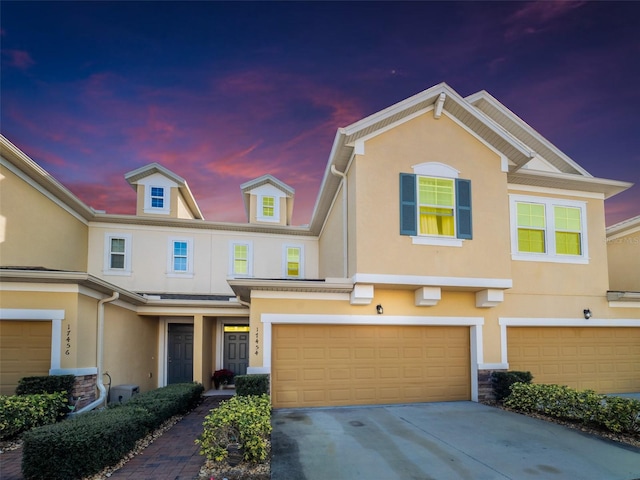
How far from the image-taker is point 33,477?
195 inches

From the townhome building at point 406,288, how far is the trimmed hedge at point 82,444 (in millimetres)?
3072

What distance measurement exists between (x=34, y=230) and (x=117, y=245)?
3.66m

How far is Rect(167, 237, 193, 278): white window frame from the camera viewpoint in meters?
15.0

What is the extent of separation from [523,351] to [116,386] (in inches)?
422

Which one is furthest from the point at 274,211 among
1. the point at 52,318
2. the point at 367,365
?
the point at 52,318

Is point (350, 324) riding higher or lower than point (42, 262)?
lower

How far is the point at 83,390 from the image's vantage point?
8609mm

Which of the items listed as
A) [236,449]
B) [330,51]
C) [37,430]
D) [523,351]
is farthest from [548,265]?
[37,430]

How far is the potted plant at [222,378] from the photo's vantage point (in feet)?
46.3

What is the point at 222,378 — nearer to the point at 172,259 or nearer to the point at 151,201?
the point at 172,259

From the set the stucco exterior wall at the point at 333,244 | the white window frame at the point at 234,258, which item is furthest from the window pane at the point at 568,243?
the white window frame at the point at 234,258

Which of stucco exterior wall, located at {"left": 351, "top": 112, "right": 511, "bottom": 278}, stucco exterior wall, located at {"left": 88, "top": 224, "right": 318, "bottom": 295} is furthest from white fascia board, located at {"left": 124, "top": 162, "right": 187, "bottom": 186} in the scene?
stucco exterior wall, located at {"left": 351, "top": 112, "right": 511, "bottom": 278}

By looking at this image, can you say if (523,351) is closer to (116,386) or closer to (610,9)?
(610,9)

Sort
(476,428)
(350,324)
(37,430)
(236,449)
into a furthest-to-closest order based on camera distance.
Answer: (350,324), (476,428), (236,449), (37,430)
